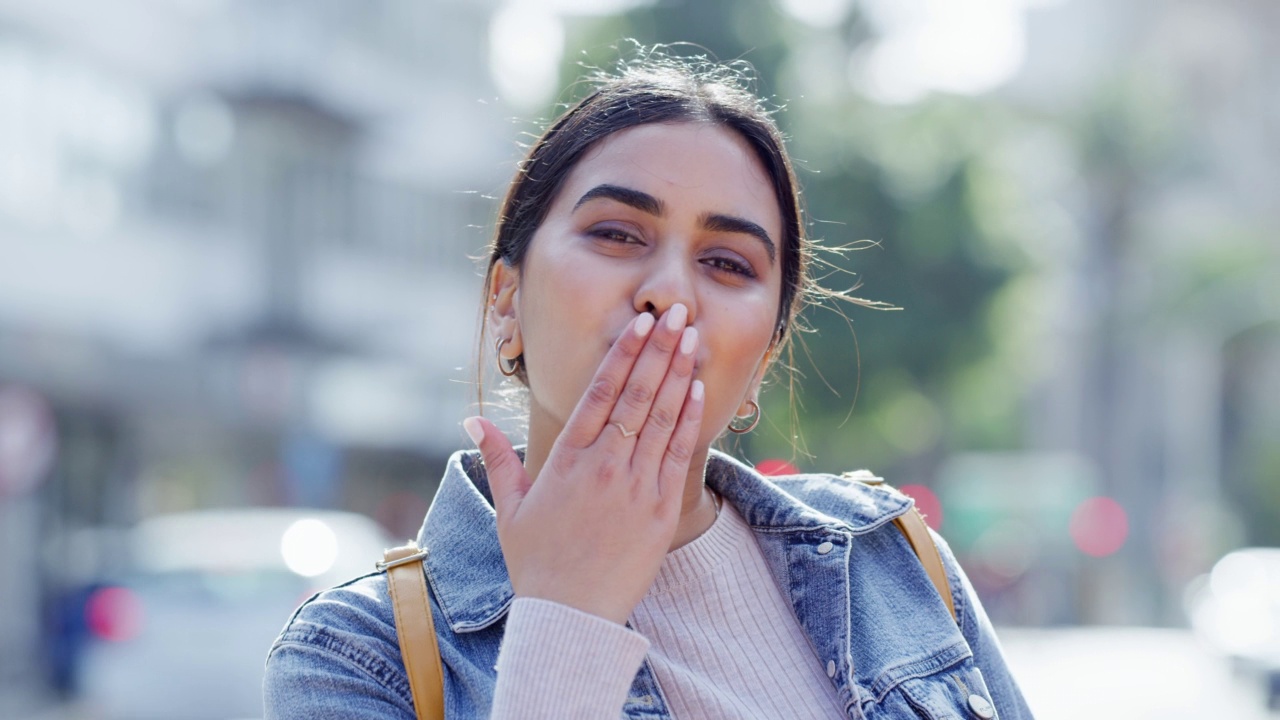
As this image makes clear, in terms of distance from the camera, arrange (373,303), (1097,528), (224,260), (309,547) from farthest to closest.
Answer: (1097,528), (373,303), (224,260), (309,547)

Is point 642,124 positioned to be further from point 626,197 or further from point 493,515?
point 493,515

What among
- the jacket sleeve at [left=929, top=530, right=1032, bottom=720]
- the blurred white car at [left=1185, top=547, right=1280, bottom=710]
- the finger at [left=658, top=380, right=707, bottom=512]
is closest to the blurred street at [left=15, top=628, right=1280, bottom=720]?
the blurred white car at [left=1185, top=547, right=1280, bottom=710]

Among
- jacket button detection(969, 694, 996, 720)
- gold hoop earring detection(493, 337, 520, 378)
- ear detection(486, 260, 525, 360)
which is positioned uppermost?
ear detection(486, 260, 525, 360)

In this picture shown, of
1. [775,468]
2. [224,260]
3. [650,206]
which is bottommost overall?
[224,260]

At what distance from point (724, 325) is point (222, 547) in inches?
343

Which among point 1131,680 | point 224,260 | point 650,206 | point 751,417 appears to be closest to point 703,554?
point 751,417

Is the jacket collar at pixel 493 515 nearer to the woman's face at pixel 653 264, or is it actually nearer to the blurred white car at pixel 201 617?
the woman's face at pixel 653 264

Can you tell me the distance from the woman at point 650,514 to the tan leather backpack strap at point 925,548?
24 mm

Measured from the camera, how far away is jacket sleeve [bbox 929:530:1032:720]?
2.34 m

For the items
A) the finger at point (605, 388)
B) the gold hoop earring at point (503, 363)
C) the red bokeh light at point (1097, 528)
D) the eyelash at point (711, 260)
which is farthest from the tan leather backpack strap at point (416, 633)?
the red bokeh light at point (1097, 528)

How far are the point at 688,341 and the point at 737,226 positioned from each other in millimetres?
319

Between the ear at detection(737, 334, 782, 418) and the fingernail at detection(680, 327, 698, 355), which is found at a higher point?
the fingernail at detection(680, 327, 698, 355)

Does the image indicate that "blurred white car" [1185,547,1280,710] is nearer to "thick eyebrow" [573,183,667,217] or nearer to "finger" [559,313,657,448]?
"thick eyebrow" [573,183,667,217]

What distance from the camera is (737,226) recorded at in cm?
222
